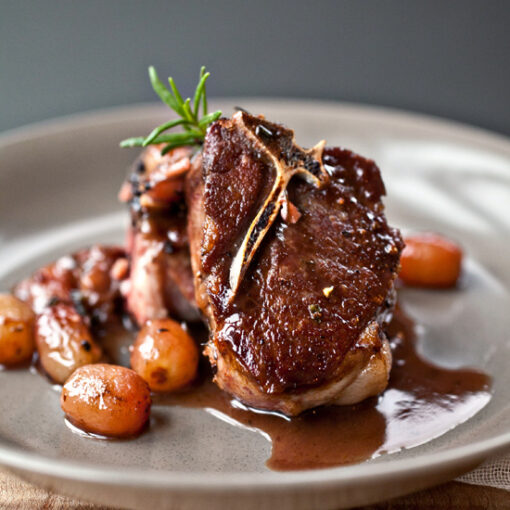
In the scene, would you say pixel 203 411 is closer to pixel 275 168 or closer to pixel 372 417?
pixel 372 417

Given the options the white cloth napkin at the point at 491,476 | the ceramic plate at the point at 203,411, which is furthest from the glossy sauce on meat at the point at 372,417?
the white cloth napkin at the point at 491,476

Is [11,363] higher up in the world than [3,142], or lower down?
lower down

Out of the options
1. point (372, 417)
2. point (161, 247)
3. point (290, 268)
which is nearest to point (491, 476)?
point (372, 417)

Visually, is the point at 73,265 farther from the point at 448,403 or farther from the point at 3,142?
the point at 448,403

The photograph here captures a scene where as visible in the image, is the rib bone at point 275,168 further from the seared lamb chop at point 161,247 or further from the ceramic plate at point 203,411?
the ceramic plate at point 203,411

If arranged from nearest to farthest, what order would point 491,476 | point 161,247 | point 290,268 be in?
point 491,476
point 290,268
point 161,247

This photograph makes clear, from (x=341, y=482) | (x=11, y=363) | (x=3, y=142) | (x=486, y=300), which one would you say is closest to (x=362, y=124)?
(x=486, y=300)
